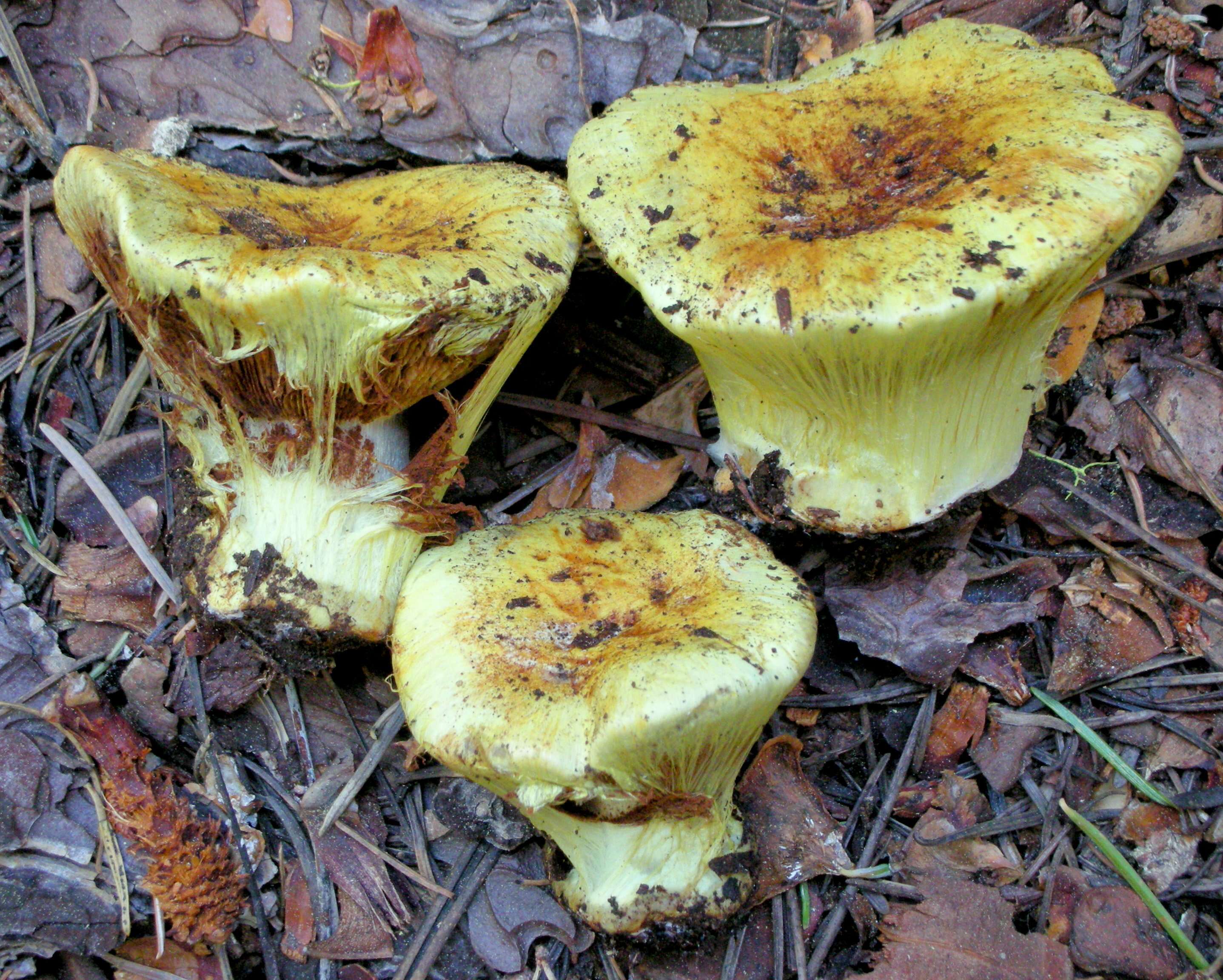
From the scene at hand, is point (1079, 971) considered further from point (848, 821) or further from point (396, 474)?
point (396, 474)

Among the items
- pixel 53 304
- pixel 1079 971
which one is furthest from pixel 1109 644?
pixel 53 304

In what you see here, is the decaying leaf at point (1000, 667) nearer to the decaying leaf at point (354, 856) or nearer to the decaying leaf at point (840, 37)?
the decaying leaf at point (354, 856)

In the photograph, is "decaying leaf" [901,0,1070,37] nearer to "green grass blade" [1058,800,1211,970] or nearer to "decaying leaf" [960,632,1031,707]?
"decaying leaf" [960,632,1031,707]

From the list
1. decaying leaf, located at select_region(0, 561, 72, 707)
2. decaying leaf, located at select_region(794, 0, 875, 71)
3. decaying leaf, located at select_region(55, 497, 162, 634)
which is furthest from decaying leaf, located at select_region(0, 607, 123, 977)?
decaying leaf, located at select_region(794, 0, 875, 71)

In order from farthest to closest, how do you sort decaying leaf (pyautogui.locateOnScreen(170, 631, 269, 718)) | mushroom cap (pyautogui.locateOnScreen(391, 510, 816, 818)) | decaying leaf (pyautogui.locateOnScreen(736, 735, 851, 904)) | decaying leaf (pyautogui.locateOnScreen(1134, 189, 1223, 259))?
1. decaying leaf (pyautogui.locateOnScreen(1134, 189, 1223, 259))
2. decaying leaf (pyautogui.locateOnScreen(170, 631, 269, 718))
3. decaying leaf (pyautogui.locateOnScreen(736, 735, 851, 904))
4. mushroom cap (pyautogui.locateOnScreen(391, 510, 816, 818))

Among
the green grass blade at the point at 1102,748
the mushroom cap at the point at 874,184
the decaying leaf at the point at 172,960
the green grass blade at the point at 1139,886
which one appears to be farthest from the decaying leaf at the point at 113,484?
the green grass blade at the point at 1139,886
